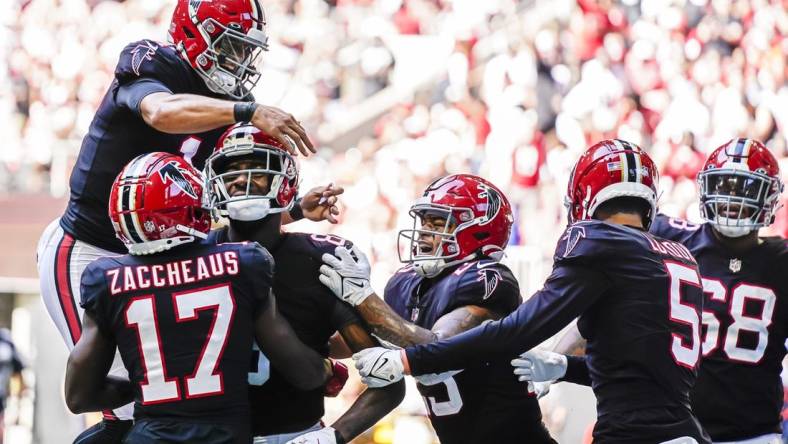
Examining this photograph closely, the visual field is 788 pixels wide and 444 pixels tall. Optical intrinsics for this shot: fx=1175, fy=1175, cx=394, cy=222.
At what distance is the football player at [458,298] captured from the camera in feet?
12.6

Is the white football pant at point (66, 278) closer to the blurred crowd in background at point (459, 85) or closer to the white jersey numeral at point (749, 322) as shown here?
the white jersey numeral at point (749, 322)

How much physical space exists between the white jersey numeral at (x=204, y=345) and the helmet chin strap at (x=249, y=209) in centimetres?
38

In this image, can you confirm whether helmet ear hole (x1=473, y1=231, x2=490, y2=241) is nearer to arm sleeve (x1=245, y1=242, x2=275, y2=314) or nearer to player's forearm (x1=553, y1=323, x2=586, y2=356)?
player's forearm (x1=553, y1=323, x2=586, y2=356)

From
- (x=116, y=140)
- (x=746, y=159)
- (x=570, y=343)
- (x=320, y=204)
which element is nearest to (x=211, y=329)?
(x=320, y=204)

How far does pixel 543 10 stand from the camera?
13.2 m

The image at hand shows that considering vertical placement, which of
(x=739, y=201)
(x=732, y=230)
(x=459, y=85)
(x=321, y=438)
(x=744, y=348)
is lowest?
(x=321, y=438)

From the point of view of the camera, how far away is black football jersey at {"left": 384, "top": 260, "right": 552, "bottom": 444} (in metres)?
4.08

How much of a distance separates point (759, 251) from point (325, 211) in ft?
6.30

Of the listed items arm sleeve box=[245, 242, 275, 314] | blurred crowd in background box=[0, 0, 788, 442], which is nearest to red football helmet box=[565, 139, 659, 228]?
arm sleeve box=[245, 242, 275, 314]

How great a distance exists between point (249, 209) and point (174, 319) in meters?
0.49

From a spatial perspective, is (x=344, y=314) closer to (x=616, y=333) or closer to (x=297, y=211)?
(x=297, y=211)

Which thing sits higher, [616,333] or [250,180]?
[250,180]

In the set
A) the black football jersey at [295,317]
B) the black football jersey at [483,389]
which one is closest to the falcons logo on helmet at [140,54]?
the black football jersey at [295,317]

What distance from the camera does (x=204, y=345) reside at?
3449mm
